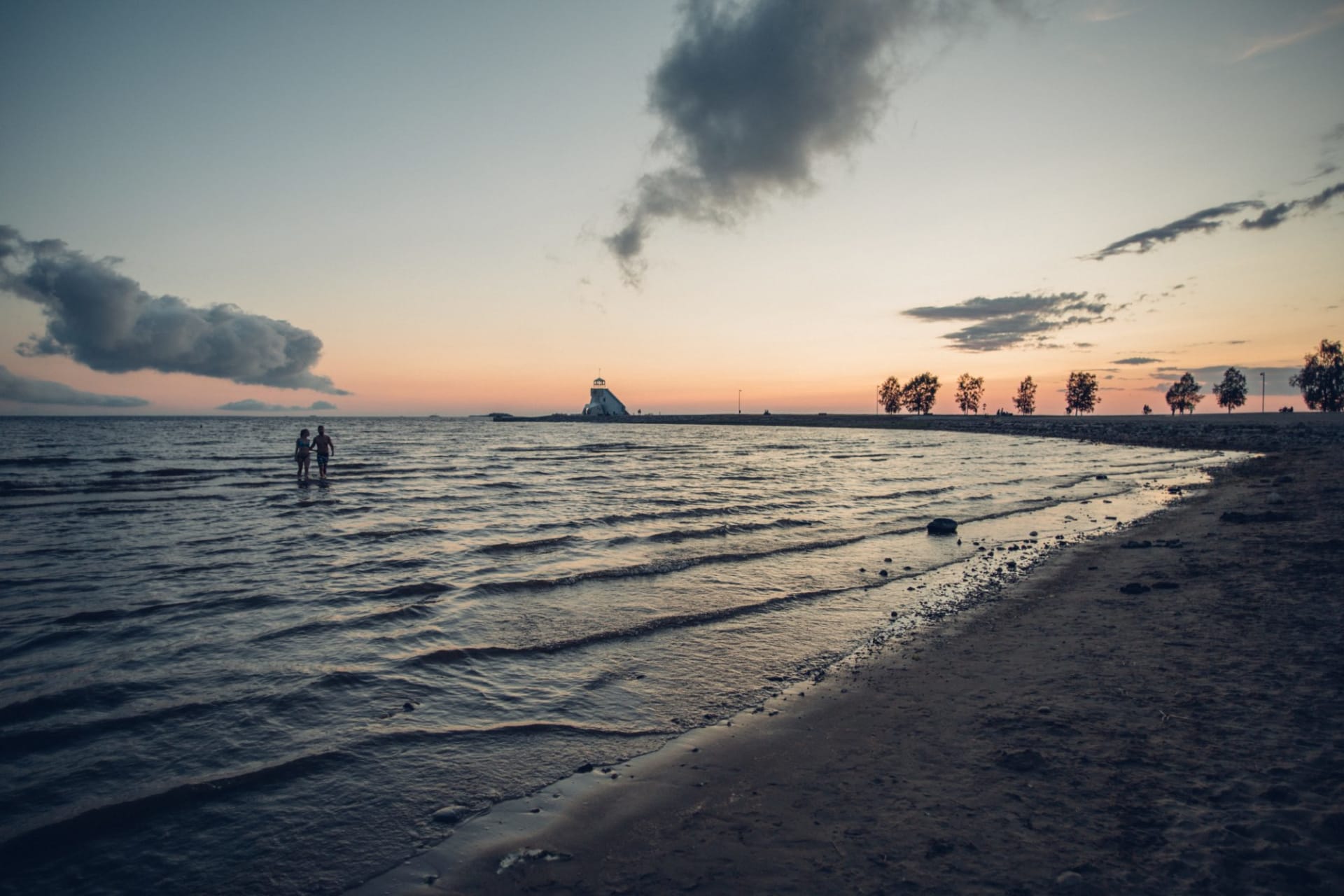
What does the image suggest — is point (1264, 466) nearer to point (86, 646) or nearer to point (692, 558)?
point (692, 558)

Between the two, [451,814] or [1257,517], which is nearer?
[451,814]

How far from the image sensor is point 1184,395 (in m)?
165

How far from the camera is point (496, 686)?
8.18 m

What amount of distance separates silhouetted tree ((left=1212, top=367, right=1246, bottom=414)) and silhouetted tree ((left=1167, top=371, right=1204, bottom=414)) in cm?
713

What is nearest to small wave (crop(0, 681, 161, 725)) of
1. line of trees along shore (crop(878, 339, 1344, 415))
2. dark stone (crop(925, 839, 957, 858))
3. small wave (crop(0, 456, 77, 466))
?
dark stone (crop(925, 839, 957, 858))

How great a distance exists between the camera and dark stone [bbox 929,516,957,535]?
1878cm

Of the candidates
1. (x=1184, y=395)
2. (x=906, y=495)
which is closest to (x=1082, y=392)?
(x=1184, y=395)

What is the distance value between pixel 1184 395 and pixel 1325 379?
135ft

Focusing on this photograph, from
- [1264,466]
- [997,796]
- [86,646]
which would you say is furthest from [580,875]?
[1264,466]

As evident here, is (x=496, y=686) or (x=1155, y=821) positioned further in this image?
(x=496, y=686)

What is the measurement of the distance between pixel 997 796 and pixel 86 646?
40.6 ft

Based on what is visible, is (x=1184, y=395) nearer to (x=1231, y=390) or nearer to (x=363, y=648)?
(x=1231, y=390)

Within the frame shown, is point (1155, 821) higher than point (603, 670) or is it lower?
higher

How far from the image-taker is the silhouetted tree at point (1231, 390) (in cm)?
15112
